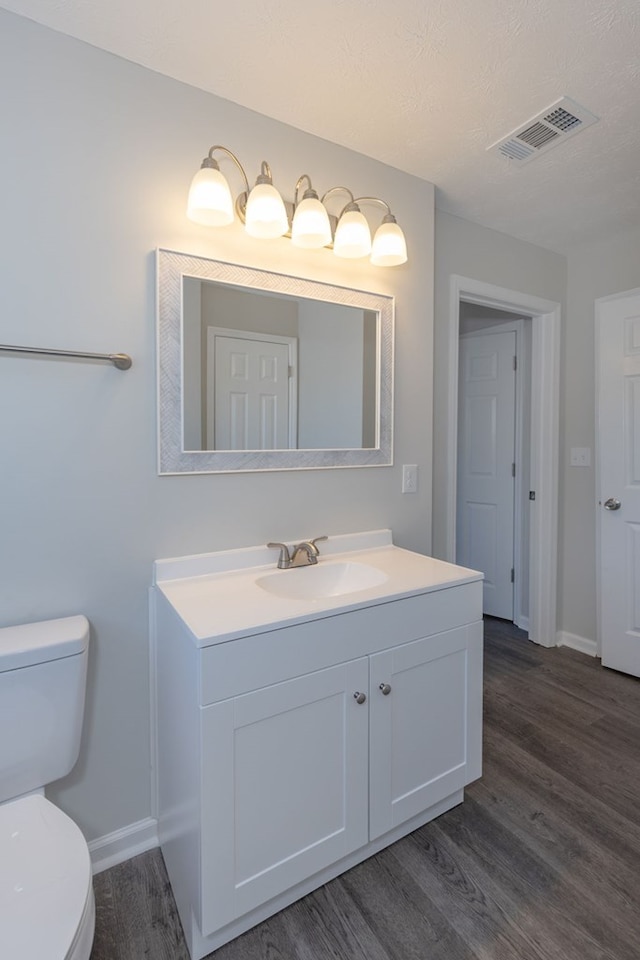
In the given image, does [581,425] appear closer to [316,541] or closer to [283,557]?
[316,541]

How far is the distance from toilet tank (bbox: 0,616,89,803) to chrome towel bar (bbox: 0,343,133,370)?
71 centimetres

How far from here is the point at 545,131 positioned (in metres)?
1.63

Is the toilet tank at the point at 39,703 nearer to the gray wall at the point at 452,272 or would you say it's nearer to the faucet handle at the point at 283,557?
the faucet handle at the point at 283,557

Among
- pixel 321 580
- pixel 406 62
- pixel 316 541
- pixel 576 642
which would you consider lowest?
pixel 576 642

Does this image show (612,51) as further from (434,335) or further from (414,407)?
(414,407)

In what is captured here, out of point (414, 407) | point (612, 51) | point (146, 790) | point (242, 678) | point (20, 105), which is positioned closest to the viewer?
point (242, 678)

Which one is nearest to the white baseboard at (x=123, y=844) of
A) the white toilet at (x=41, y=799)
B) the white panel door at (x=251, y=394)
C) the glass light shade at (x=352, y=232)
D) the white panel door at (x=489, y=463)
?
the white toilet at (x=41, y=799)

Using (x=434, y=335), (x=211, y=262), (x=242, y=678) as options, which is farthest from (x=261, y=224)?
(x=242, y=678)

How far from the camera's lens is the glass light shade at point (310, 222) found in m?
1.47

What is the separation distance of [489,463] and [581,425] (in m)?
0.65

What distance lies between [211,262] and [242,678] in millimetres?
1208

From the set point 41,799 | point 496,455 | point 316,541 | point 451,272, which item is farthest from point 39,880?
point 496,455

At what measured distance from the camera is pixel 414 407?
1.94 m

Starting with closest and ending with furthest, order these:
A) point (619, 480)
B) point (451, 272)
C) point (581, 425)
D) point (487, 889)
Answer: point (487, 889), point (451, 272), point (619, 480), point (581, 425)
